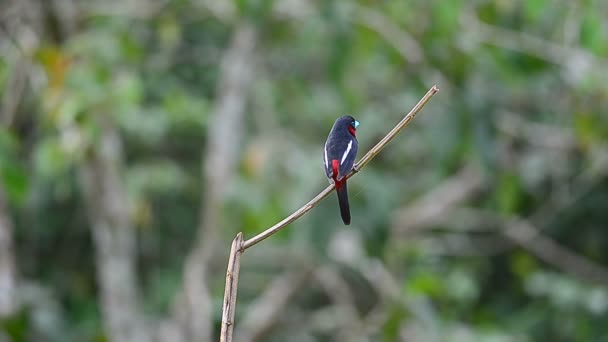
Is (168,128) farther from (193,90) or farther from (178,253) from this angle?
(178,253)

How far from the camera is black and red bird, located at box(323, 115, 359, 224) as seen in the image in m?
1.98

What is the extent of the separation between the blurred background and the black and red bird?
96.3 inches

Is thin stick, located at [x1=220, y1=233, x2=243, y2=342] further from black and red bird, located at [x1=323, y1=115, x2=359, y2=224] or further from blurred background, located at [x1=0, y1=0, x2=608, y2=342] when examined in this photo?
blurred background, located at [x1=0, y1=0, x2=608, y2=342]

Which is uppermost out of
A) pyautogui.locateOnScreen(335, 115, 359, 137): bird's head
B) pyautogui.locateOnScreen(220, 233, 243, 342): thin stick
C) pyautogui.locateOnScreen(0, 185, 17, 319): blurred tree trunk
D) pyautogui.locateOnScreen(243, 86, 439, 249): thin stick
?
pyautogui.locateOnScreen(0, 185, 17, 319): blurred tree trunk

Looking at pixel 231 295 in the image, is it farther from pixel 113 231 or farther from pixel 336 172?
pixel 113 231

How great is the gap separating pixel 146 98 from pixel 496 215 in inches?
112

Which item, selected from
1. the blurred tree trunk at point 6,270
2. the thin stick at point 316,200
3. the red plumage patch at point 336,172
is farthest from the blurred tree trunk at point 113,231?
the thin stick at point 316,200

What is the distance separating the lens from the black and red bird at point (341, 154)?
198 cm

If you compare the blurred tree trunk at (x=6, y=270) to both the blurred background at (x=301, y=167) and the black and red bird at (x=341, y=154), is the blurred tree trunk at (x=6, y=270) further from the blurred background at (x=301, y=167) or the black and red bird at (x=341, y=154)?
the black and red bird at (x=341, y=154)

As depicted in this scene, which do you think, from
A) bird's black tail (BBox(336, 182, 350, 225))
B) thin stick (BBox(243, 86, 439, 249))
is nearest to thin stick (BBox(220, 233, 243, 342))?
thin stick (BBox(243, 86, 439, 249))

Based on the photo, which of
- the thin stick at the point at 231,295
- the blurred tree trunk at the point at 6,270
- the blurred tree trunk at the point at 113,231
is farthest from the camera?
the blurred tree trunk at the point at 113,231

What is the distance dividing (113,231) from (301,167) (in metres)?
1.51

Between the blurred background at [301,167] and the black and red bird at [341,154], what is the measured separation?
2446 millimetres

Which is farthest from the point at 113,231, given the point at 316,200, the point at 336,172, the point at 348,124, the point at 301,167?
the point at 316,200
